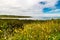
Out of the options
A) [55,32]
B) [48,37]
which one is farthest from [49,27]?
[48,37]

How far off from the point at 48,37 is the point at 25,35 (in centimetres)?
137

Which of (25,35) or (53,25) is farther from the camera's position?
(53,25)

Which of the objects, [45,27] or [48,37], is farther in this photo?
[45,27]

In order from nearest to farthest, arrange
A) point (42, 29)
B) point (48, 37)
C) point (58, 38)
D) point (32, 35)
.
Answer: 1. point (58, 38)
2. point (48, 37)
3. point (32, 35)
4. point (42, 29)

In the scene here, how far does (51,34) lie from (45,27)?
1.64 metres

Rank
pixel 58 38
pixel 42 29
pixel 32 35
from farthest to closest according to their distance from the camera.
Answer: pixel 42 29, pixel 32 35, pixel 58 38

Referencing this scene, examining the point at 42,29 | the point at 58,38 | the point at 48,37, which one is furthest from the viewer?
the point at 42,29

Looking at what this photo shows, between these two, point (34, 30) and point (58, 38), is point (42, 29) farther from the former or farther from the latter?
point (58, 38)

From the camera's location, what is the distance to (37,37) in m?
11.3

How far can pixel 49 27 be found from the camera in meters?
12.8

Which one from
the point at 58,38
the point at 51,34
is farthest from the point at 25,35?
the point at 58,38

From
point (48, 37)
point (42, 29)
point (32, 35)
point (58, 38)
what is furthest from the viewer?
point (42, 29)

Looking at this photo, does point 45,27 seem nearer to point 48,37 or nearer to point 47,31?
point 47,31

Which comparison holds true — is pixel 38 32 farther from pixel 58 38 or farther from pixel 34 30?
pixel 58 38
